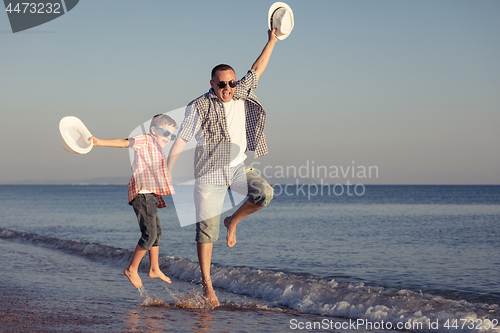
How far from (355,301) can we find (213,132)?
371 centimetres

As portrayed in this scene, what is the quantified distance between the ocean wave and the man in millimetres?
2223

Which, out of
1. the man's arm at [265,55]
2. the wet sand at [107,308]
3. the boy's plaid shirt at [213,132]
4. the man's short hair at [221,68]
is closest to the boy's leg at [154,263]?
the wet sand at [107,308]

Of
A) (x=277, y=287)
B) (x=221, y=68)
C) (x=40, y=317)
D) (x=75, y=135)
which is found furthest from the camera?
(x=277, y=287)

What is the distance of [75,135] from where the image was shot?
4035 mm

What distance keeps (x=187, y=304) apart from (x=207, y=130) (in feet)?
7.79

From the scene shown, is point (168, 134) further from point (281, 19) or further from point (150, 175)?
point (281, 19)

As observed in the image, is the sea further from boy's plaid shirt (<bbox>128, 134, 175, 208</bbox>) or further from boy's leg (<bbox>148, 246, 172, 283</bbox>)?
boy's plaid shirt (<bbox>128, 134, 175, 208</bbox>)

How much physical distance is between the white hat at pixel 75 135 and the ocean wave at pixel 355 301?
12.0 ft

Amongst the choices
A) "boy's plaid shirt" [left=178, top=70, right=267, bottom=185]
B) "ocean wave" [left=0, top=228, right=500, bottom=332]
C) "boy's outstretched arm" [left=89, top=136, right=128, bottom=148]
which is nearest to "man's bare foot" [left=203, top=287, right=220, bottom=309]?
"boy's plaid shirt" [left=178, top=70, right=267, bottom=185]

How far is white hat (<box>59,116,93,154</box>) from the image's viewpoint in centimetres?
392

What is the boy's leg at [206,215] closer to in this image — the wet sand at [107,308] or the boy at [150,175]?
the boy at [150,175]

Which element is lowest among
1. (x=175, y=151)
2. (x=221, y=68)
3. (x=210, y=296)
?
(x=210, y=296)

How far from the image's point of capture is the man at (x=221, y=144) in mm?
4340

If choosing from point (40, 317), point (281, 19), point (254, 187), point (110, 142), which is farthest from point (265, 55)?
point (40, 317)
